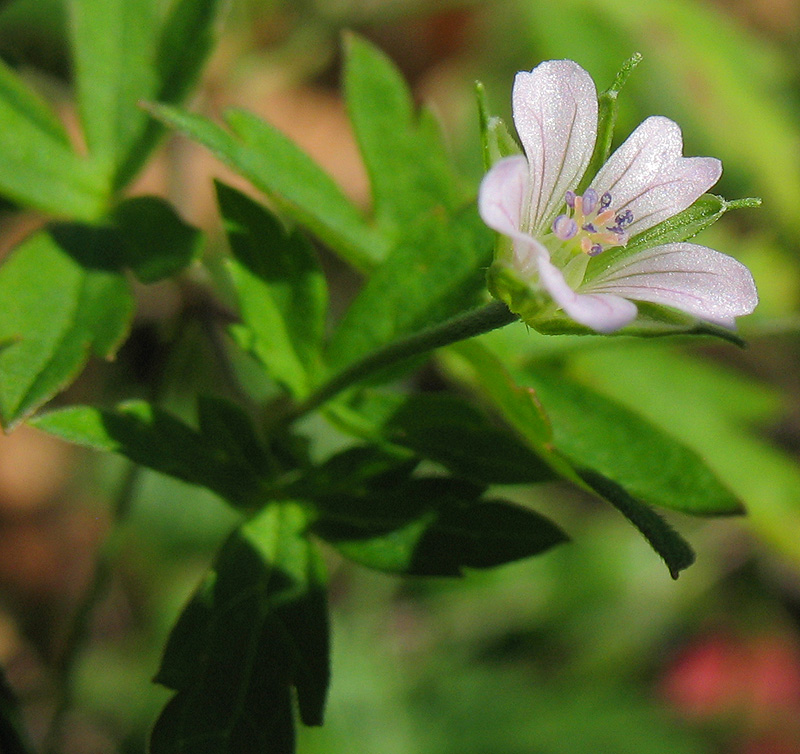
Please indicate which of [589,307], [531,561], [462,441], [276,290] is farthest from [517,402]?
[531,561]

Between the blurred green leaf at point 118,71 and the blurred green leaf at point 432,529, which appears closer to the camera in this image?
the blurred green leaf at point 432,529

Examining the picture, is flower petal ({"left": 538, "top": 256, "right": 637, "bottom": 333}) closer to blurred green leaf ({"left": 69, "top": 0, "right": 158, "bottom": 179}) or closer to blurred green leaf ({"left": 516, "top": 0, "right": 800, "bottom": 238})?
blurred green leaf ({"left": 69, "top": 0, "right": 158, "bottom": 179})

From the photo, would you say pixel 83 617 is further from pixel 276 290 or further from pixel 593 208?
pixel 593 208

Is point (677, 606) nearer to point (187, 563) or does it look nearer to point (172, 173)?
point (187, 563)

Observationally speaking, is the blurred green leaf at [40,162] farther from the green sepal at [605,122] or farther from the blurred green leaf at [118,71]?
the green sepal at [605,122]

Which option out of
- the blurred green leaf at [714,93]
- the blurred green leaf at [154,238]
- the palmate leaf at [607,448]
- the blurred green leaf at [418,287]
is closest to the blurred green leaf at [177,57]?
the blurred green leaf at [154,238]

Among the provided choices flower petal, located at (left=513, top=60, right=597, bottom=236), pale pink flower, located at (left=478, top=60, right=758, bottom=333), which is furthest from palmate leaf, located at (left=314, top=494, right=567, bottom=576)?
flower petal, located at (left=513, top=60, right=597, bottom=236)
